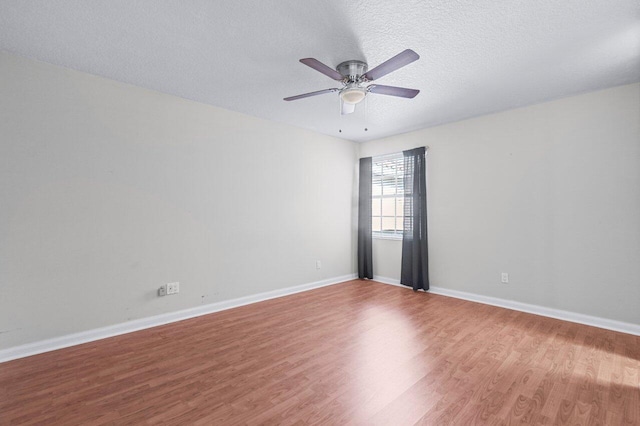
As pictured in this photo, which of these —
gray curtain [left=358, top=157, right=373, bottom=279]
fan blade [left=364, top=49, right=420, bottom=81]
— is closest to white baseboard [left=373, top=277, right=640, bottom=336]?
gray curtain [left=358, top=157, right=373, bottom=279]

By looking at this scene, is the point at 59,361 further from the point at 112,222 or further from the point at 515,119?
the point at 515,119

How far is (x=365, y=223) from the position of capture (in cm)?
509

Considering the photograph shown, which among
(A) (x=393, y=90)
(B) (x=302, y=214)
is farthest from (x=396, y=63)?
(B) (x=302, y=214)

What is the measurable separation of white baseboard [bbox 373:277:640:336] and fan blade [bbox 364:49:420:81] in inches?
125

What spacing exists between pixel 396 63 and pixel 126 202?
2.79 metres

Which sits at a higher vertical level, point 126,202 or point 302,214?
point 126,202

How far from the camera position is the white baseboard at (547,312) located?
2.84 metres

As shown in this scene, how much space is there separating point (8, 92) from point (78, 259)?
57.9 inches

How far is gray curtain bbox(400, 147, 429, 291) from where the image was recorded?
169 inches

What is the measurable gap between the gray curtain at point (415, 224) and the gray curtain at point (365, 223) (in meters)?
0.68

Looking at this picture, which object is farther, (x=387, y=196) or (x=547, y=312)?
(x=387, y=196)

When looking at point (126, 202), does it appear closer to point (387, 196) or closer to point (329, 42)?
point (329, 42)

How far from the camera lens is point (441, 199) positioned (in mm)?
4242

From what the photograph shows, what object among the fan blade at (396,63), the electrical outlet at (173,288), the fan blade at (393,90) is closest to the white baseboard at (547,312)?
the fan blade at (393,90)
